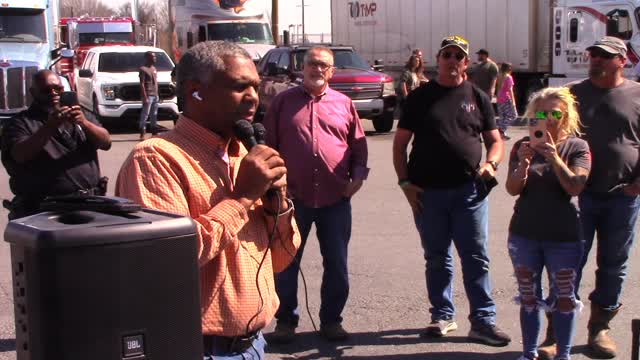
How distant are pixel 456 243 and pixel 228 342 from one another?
314cm

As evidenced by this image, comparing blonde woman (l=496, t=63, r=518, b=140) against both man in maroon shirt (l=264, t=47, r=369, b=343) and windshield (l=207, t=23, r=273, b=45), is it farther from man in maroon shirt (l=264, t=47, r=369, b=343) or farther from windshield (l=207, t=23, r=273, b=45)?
man in maroon shirt (l=264, t=47, r=369, b=343)

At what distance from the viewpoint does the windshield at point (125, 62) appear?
67.2ft

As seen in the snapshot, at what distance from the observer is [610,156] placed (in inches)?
215

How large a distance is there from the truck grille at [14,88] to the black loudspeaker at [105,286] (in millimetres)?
16183

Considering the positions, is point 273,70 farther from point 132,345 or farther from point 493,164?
point 132,345

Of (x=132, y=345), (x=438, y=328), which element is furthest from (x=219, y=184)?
(x=438, y=328)

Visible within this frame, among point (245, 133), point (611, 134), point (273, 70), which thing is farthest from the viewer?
point (273, 70)

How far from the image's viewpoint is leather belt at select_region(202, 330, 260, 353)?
290 centimetres

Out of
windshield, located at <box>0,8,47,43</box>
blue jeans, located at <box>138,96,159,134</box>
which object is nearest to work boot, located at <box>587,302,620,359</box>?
blue jeans, located at <box>138,96,159,134</box>

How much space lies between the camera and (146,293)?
2.34m

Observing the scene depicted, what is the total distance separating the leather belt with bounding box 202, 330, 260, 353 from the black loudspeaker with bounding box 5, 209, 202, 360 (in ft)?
1.37

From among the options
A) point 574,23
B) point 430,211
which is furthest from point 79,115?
point 574,23

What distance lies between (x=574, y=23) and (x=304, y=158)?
64.2 feet

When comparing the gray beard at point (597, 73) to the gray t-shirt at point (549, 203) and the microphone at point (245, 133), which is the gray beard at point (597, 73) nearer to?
the gray t-shirt at point (549, 203)
